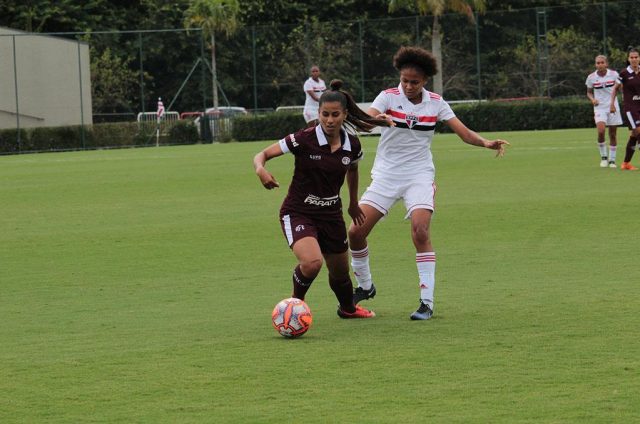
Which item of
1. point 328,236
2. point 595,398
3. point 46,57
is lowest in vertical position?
point 595,398

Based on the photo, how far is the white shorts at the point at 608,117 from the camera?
24.4 metres

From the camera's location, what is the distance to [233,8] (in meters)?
62.9

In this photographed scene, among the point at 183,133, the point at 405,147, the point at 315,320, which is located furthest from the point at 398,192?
the point at 183,133

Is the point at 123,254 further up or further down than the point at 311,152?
further down

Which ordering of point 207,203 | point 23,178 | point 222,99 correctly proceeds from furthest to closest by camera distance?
point 222,99 → point 23,178 → point 207,203

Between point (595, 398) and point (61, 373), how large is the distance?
3.18 metres

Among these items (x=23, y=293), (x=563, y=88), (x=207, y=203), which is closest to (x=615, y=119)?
(x=207, y=203)

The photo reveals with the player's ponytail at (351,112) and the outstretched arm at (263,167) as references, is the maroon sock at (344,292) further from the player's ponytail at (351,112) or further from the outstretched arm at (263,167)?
the player's ponytail at (351,112)

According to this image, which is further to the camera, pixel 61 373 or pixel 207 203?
pixel 207 203

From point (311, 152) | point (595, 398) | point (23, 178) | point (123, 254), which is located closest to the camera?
point (595, 398)

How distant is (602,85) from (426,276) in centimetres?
1715

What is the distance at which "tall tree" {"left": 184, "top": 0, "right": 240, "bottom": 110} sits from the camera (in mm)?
59938

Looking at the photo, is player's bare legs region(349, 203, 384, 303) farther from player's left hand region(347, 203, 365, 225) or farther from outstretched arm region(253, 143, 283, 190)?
outstretched arm region(253, 143, 283, 190)

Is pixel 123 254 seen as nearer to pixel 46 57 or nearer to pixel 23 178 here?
pixel 23 178
